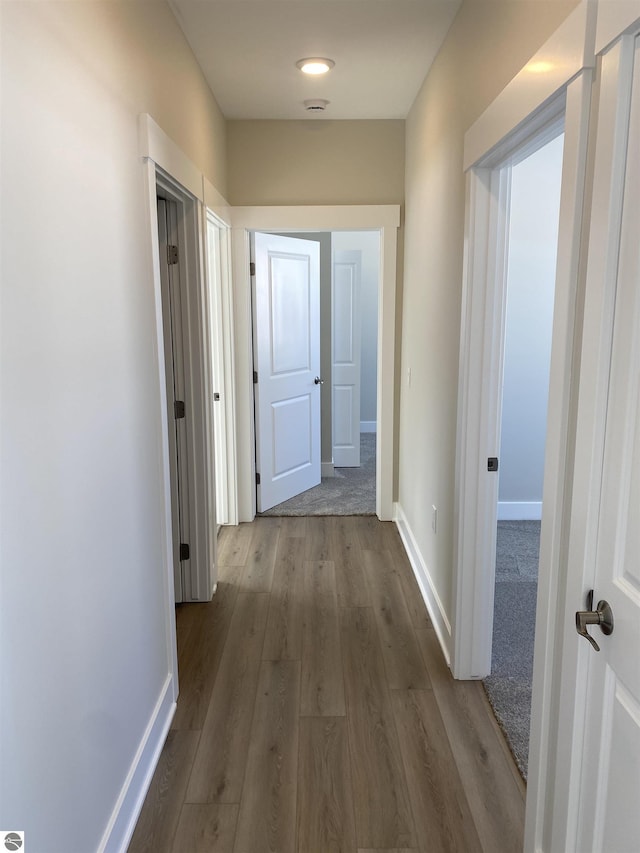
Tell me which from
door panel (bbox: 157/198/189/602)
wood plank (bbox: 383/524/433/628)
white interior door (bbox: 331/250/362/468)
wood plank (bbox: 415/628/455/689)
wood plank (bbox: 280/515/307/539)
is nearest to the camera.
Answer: wood plank (bbox: 415/628/455/689)

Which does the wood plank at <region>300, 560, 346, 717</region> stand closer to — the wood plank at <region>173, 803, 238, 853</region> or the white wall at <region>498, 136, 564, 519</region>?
the wood plank at <region>173, 803, 238, 853</region>

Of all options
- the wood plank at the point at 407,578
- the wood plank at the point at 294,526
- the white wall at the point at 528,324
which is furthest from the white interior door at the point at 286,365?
the white wall at the point at 528,324

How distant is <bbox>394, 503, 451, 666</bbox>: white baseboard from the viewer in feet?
9.06

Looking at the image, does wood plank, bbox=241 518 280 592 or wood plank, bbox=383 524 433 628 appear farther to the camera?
wood plank, bbox=241 518 280 592

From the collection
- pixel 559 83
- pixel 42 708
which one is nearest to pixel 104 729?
pixel 42 708

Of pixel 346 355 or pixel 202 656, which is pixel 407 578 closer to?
pixel 202 656

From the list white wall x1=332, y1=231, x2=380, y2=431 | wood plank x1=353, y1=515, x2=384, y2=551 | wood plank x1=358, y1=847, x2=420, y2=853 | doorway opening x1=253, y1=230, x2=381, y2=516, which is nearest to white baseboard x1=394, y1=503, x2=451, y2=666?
wood plank x1=353, y1=515, x2=384, y2=551

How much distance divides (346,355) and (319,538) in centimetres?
233

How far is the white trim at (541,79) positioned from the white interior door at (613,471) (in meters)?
0.11

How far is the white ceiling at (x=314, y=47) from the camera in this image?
97.3 inches

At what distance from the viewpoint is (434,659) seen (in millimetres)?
2721

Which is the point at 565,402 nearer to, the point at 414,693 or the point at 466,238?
the point at 466,238

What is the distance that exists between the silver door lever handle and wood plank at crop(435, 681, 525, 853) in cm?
88

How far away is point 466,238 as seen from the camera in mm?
2311
